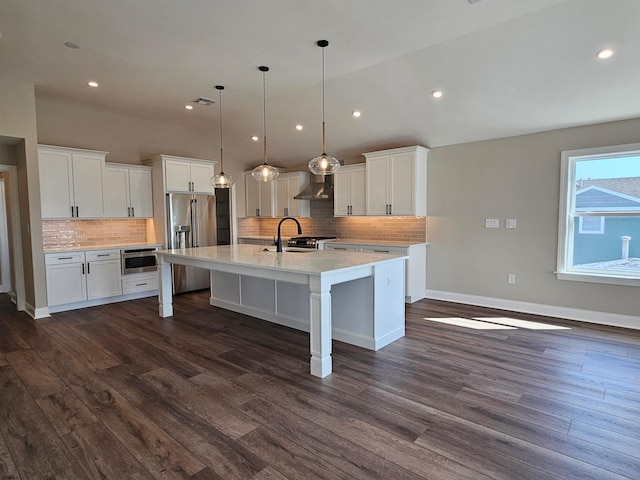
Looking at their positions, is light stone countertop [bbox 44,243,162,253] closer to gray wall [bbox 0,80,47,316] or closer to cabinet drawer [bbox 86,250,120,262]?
cabinet drawer [bbox 86,250,120,262]

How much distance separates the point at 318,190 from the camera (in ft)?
22.1

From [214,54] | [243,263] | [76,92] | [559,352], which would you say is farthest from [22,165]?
[559,352]

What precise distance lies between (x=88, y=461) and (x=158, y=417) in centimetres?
46

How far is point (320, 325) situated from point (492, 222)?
338 cm

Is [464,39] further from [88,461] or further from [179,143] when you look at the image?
[179,143]

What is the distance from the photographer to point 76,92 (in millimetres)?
4859

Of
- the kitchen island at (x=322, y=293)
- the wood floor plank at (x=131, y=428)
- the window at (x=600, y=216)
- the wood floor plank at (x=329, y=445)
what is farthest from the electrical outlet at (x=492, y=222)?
the wood floor plank at (x=131, y=428)

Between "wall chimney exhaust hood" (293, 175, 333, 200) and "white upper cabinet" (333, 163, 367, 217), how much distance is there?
0.31 meters

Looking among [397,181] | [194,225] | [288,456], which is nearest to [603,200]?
[397,181]

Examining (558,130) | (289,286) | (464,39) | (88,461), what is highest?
(464,39)

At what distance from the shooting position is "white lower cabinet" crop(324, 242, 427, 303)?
5293mm

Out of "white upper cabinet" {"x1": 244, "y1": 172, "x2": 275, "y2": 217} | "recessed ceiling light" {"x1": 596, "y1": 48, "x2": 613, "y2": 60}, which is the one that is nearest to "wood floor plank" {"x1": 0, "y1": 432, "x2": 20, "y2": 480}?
"recessed ceiling light" {"x1": 596, "y1": 48, "x2": 613, "y2": 60}

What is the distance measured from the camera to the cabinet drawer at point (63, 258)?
4.86 meters

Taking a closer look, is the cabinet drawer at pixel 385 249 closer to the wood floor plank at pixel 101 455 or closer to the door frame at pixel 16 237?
the wood floor plank at pixel 101 455
